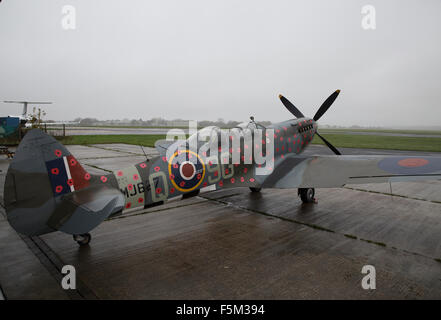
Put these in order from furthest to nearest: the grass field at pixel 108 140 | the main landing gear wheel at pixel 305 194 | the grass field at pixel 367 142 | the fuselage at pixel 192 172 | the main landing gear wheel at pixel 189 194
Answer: the grass field at pixel 108 140
the grass field at pixel 367 142
the main landing gear wheel at pixel 305 194
the main landing gear wheel at pixel 189 194
the fuselage at pixel 192 172

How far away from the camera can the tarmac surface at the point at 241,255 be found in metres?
3.77

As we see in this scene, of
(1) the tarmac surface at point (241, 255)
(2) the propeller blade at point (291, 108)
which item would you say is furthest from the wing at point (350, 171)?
(2) the propeller blade at point (291, 108)

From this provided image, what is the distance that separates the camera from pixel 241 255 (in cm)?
485

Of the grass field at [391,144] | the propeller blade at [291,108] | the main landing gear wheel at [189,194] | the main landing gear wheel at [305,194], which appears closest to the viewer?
the main landing gear wheel at [189,194]

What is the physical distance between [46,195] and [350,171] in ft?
21.7

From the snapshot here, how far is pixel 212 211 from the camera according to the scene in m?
7.48

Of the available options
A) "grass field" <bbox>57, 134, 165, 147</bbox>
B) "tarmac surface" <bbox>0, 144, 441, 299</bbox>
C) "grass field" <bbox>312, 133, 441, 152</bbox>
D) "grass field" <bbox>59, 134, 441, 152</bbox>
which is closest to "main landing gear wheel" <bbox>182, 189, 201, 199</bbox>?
"tarmac surface" <bbox>0, 144, 441, 299</bbox>

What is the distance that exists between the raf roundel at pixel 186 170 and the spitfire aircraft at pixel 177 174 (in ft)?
0.07

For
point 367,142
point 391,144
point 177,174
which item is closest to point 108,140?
point 177,174

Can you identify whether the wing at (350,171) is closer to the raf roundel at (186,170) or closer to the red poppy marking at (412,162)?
the red poppy marking at (412,162)

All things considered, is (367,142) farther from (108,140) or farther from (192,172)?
(108,140)

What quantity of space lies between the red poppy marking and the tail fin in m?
6.60

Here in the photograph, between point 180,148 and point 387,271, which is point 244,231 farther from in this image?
point 387,271
